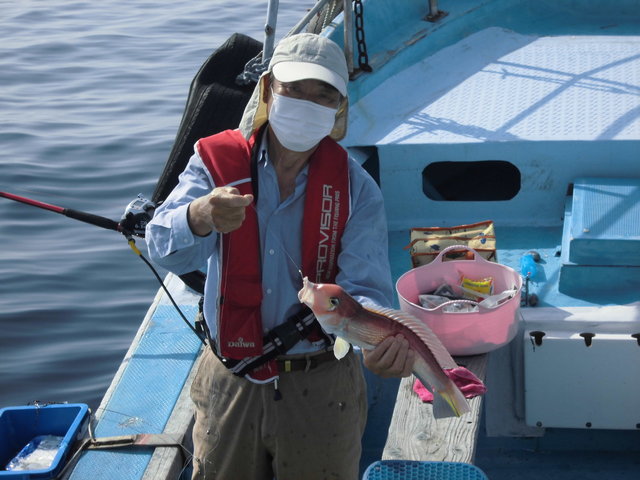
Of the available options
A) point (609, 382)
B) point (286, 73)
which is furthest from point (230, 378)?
point (609, 382)

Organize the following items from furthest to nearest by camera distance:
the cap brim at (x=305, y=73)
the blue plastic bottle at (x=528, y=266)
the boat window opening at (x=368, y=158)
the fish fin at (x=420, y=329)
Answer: the boat window opening at (x=368, y=158) < the blue plastic bottle at (x=528, y=266) < the cap brim at (x=305, y=73) < the fish fin at (x=420, y=329)

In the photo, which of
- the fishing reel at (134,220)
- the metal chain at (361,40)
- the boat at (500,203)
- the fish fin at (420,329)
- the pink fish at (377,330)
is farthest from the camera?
the metal chain at (361,40)

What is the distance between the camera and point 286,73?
294cm

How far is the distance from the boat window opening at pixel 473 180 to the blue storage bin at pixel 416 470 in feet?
11.6

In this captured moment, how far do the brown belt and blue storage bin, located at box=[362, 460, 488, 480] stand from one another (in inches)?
22.6

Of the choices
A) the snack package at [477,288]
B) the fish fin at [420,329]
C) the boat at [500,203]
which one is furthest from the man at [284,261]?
the snack package at [477,288]

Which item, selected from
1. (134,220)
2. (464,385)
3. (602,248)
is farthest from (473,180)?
(134,220)

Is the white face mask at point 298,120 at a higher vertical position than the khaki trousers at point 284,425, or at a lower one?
higher

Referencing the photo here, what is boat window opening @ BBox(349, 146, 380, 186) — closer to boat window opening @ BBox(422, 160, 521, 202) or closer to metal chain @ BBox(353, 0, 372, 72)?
boat window opening @ BBox(422, 160, 521, 202)

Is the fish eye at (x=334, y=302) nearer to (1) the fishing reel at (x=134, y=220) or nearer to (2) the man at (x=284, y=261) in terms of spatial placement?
(2) the man at (x=284, y=261)

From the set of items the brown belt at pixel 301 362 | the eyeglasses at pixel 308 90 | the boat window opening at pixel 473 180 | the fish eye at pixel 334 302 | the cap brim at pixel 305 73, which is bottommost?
the boat window opening at pixel 473 180

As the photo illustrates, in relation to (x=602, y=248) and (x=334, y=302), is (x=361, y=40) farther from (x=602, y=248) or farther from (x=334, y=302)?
(x=334, y=302)

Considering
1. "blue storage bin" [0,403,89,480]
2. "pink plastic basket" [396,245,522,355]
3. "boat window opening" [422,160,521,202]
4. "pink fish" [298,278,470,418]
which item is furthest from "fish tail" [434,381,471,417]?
"boat window opening" [422,160,521,202]

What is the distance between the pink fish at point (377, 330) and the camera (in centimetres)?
263
